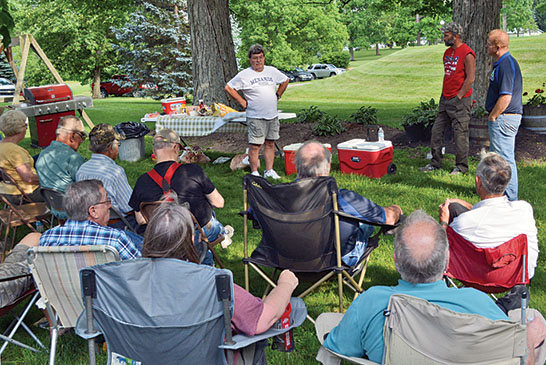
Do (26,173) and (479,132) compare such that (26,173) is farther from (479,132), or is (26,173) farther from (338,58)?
(338,58)

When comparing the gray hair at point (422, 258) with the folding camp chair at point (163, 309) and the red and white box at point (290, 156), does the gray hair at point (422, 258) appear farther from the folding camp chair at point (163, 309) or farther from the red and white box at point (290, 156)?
the red and white box at point (290, 156)

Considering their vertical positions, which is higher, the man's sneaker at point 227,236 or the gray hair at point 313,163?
the gray hair at point 313,163

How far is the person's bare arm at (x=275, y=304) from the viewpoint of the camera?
2.63 meters

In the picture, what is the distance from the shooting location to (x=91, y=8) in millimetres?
16312

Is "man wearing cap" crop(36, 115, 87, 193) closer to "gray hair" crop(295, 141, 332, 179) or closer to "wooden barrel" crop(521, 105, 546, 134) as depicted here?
"gray hair" crop(295, 141, 332, 179)

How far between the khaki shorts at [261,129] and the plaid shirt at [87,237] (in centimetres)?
467

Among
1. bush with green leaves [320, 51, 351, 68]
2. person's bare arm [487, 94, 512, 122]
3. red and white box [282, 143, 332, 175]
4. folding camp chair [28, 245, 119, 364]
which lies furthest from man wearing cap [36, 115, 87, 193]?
bush with green leaves [320, 51, 351, 68]

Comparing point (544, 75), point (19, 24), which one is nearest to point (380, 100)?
point (544, 75)

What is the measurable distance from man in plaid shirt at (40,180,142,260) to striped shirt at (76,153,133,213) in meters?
1.30

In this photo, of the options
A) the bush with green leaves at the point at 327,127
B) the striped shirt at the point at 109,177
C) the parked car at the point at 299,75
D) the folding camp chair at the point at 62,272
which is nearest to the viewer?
the folding camp chair at the point at 62,272

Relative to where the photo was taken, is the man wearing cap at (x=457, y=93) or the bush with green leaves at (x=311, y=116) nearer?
the man wearing cap at (x=457, y=93)

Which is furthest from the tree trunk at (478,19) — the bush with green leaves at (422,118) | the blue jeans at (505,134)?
the blue jeans at (505,134)

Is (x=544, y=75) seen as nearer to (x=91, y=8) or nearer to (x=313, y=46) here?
(x=91, y=8)

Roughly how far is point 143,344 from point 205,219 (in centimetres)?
219
